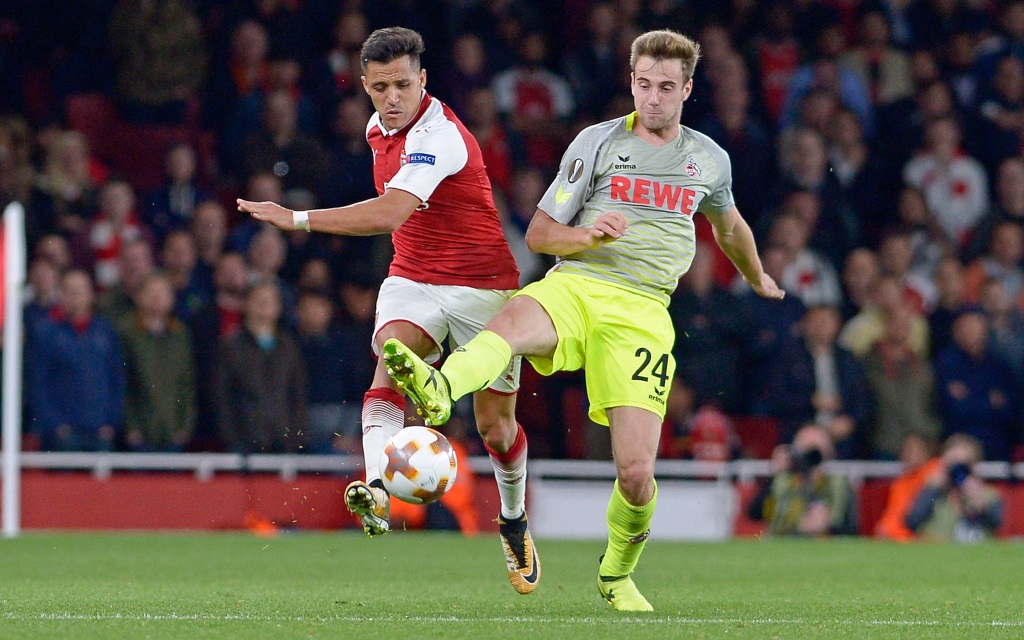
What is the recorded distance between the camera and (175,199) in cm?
1343

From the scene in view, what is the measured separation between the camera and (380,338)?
707cm

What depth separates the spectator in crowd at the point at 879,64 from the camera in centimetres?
1614

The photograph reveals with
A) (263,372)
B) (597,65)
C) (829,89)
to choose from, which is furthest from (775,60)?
(263,372)

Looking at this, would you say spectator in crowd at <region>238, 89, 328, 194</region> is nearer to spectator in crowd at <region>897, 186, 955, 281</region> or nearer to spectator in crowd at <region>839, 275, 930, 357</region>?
spectator in crowd at <region>839, 275, 930, 357</region>

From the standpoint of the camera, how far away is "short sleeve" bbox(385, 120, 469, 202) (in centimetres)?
677

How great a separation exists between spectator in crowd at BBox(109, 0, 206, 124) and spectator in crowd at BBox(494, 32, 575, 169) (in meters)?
2.80

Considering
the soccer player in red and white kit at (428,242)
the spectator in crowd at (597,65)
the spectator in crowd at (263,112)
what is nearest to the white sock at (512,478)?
the soccer player in red and white kit at (428,242)

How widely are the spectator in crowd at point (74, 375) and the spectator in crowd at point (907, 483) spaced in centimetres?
621

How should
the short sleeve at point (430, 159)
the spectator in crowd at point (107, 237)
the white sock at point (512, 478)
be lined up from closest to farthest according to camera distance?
the short sleeve at point (430, 159), the white sock at point (512, 478), the spectator in crowd at point (107, 237)

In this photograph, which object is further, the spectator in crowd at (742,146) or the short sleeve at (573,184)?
the spectator in crowd at (742,146)

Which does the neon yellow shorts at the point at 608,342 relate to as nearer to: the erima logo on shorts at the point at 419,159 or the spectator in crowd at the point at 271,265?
the erima logo on shorts at the point at 419,159

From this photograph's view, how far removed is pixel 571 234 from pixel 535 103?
8.52m

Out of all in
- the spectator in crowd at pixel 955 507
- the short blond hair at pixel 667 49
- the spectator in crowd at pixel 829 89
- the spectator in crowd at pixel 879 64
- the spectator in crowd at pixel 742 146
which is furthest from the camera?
the spectator in crowd at pixel 879 64

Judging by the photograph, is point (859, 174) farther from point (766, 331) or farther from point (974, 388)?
point (766, 331)
